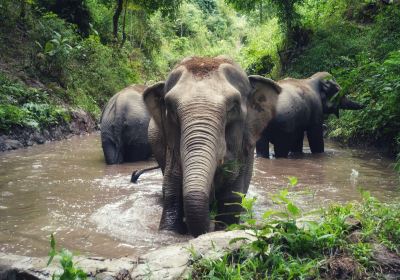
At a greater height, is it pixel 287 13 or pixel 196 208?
pixel 287 13

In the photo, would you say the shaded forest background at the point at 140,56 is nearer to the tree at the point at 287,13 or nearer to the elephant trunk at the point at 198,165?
the tree at the point at 287,13

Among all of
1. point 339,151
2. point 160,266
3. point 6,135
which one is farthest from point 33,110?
point 160,266

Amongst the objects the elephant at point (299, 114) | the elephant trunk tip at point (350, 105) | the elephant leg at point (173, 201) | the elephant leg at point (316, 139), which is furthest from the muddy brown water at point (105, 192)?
the elephant trunk tip at point (350, 105)

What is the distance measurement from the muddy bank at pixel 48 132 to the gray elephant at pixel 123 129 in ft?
7.97

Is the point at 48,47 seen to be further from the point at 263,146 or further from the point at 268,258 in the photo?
the point at 268,258

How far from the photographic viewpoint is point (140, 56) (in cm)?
2805

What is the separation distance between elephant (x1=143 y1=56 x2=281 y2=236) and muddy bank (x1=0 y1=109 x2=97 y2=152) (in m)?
6.70

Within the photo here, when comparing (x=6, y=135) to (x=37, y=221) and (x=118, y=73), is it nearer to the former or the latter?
(x=37, y=221)

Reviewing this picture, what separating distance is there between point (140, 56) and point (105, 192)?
21.3m

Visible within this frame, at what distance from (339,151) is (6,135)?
7.43 m

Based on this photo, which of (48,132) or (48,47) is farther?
(48,47)

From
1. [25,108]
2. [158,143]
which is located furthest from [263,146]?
[158,143]

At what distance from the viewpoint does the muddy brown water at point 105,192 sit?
193 inches

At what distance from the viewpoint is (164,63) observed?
31688mm
